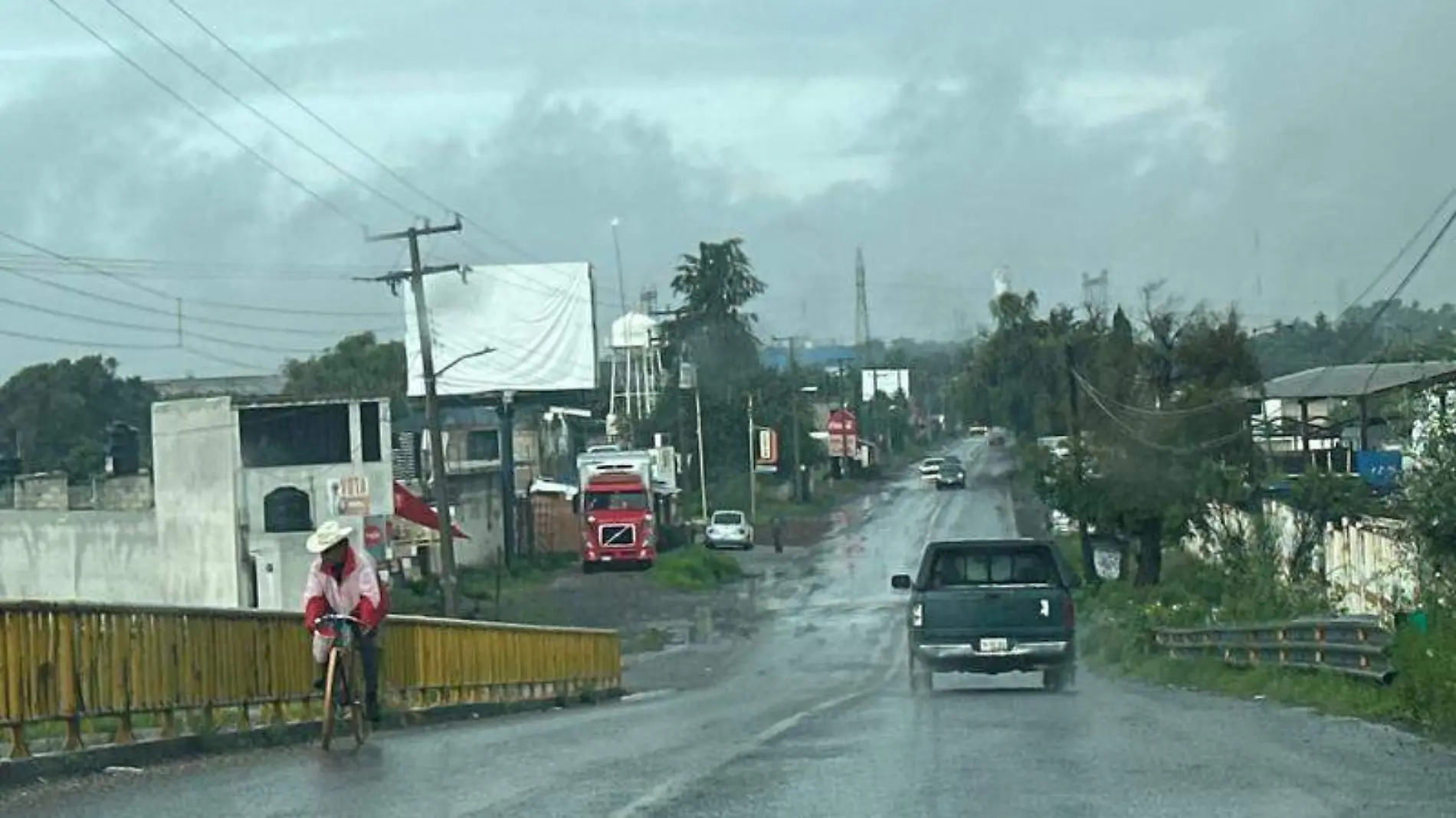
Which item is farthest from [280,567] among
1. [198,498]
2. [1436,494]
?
[1436,494]

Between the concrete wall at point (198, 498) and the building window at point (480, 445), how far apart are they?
129ft

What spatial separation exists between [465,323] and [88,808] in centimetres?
7490

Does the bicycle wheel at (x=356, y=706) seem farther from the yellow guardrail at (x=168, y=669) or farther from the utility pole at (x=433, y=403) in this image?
the utility pole at (x=433, y=403)

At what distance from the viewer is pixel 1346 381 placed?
66.0 meters

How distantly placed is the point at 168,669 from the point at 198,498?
52537 mm

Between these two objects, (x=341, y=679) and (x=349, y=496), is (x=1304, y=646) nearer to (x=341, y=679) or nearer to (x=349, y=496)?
(x=341, y=679)

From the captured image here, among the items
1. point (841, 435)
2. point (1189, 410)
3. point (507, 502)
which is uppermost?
point (841, 435)

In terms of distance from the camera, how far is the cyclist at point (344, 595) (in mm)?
15547

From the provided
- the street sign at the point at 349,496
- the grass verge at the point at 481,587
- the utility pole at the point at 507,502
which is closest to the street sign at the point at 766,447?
the grass verge at the point at 481,587

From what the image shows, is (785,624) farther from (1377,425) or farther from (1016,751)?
(1016,751)

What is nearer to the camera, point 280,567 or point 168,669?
point 168,669

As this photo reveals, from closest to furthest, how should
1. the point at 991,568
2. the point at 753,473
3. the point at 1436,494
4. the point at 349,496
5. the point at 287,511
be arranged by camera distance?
the point at 1436,494
the point at 991,568
the point at 349,496
the point at 287,511
the point at 753,473

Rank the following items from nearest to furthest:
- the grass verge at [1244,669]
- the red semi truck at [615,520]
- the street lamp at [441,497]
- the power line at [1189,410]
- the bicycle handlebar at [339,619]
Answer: the bicycle handlebar at [339,619] < the grass verge at [1244,669] < the street lamp at [441,497] < the power line at [1189,410] < the red semi truck at [615,520]

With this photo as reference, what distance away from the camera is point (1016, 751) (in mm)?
14391
